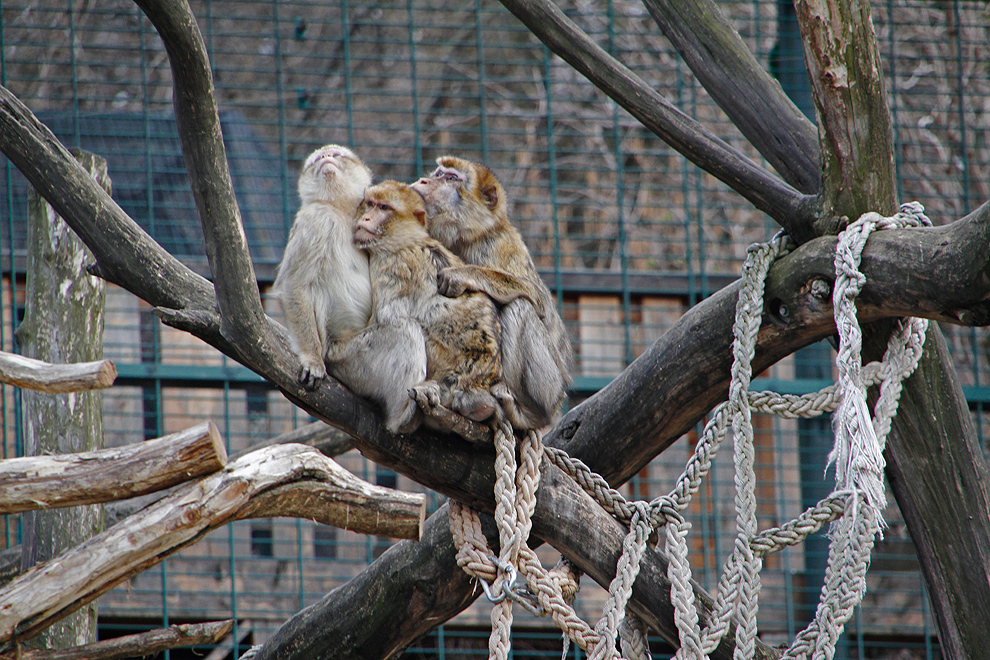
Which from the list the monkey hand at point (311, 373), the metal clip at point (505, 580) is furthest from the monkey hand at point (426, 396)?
the metal clip at point (505, 580)

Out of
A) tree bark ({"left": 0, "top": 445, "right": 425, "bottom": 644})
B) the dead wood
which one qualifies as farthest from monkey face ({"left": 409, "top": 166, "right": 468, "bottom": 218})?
the dead wood

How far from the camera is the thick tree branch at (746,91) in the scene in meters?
3.25

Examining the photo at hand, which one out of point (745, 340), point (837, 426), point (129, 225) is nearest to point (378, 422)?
point (129, 225)

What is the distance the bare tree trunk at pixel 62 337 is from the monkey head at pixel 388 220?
131 centimetres

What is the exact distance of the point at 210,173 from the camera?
2326mm

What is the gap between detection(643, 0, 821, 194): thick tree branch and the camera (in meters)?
3.25

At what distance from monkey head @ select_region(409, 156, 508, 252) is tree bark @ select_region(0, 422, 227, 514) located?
47.1 inches

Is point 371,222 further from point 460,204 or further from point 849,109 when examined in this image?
point 849,109

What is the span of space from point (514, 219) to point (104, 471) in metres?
5.73

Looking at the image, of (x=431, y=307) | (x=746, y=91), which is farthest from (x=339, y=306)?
(x=746, y=91)

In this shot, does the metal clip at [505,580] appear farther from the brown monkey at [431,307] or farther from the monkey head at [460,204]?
the monkey head at [460,204]

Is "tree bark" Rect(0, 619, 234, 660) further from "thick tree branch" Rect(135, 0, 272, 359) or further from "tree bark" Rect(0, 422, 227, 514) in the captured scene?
"thick tree branch" Rect(135, 0, 272, 359)

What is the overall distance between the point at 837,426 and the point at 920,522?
560 mm

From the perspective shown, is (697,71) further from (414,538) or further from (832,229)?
(414,538)
